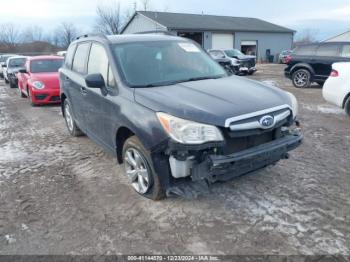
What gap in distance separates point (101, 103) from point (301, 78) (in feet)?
35.3

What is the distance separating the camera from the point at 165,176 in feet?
10.7

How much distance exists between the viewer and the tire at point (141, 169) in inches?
136

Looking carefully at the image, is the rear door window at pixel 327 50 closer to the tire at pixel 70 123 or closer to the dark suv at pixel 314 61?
the dark suv at pixel 314 61

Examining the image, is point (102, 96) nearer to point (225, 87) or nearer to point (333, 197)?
point (225, 87)

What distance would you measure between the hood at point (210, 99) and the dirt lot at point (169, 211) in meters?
1.10

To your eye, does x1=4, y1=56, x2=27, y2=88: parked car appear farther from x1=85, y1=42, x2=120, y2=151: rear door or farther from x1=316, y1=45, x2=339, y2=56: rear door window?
x1=316, y1=45, x2=339, y2=56: rear door window

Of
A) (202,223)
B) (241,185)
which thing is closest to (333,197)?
(241,185)

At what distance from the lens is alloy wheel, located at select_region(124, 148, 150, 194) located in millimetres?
3588

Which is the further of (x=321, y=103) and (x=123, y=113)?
(x=321, y=103)

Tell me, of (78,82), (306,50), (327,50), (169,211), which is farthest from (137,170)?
(306,50)

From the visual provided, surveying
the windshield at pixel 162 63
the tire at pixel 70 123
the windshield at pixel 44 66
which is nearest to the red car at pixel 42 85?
the windshield at pixel 44 66

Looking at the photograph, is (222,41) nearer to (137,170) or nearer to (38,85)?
(38,85)

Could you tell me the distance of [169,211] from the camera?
11.5ft

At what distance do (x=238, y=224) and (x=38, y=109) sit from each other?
803 centimetres
